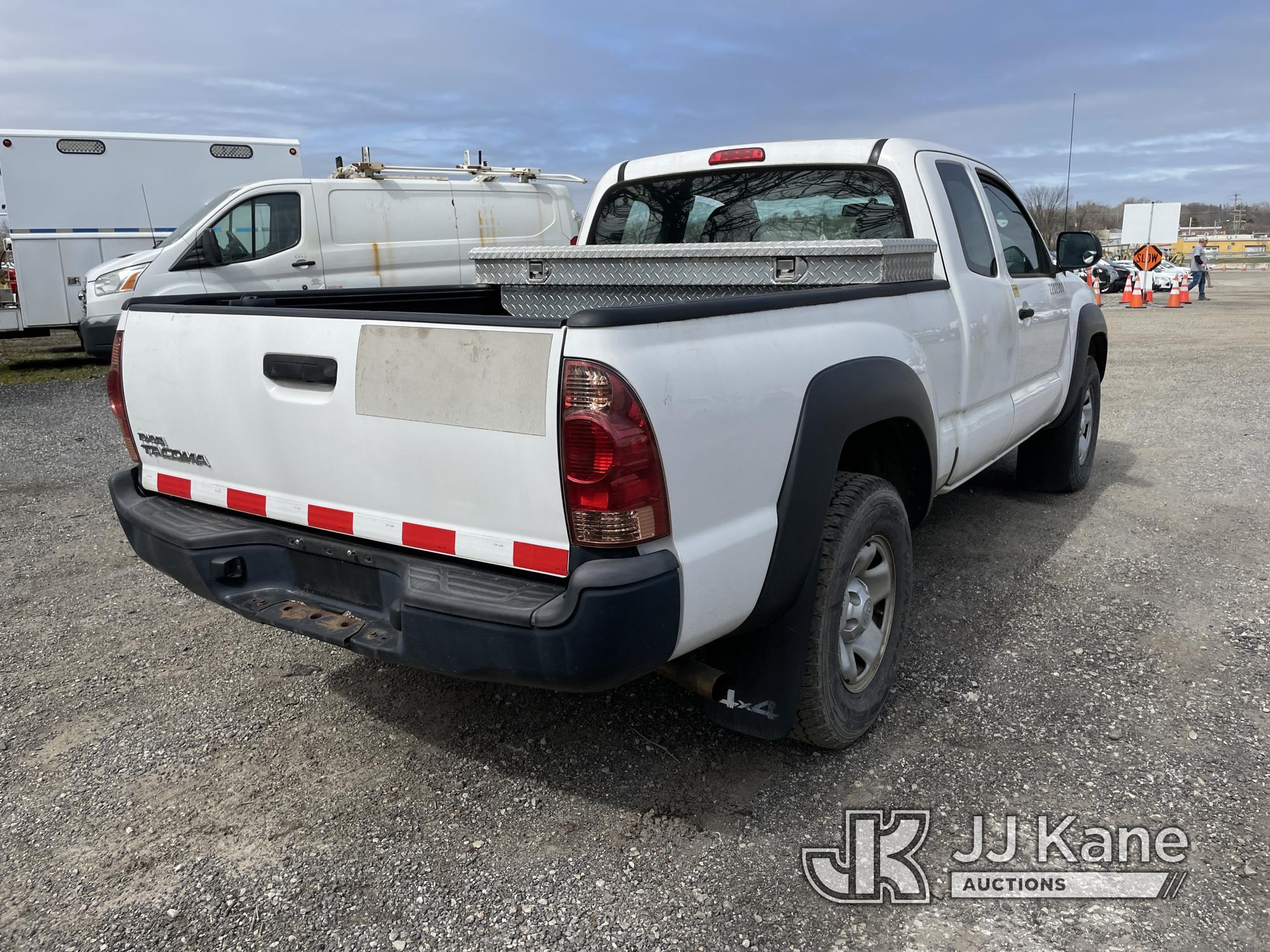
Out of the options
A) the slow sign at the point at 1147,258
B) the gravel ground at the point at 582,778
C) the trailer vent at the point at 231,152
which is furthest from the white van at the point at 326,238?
the slow sign at the point at 1147,258

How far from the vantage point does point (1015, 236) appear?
4816mm

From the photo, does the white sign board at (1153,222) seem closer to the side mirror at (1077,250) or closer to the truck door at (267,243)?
the truck door at (267,243)

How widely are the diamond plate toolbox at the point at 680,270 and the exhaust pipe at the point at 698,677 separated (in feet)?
3.87

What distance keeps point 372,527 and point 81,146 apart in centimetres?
1262

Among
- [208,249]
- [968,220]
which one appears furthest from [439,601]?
[208,249]

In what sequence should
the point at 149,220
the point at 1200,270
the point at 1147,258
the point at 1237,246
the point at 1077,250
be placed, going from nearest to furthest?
the point at 1077,250 < the point at 149,220 < the point at 1147,258 < the point at 1200,270 < the point at 1237,246

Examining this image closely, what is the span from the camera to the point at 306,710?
3.40m

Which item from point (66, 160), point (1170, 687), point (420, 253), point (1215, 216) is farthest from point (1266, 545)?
point (1215, 216)

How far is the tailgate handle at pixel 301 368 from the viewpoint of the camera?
252 cm

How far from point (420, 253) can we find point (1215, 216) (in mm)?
148327

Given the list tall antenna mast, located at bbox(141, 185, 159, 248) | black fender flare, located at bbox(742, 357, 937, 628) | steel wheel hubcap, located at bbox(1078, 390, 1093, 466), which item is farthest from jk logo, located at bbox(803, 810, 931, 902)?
tall antenna mast, located at bbox(141, 185, 159, 248)

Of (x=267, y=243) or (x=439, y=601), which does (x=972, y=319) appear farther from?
(x=267, y=243)

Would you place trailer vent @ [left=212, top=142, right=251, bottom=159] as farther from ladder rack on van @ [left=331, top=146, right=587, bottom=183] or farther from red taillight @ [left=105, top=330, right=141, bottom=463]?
red taillight @ [left=105, top=330, right=141, bottom=463]

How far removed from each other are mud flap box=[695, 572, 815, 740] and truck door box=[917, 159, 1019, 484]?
49.3 inches
